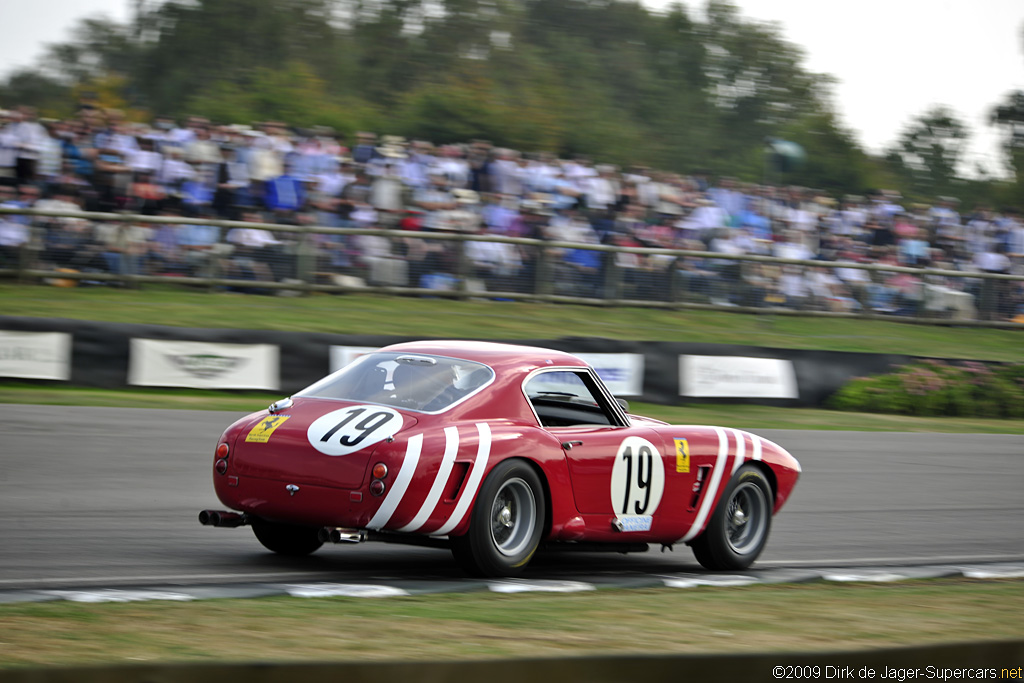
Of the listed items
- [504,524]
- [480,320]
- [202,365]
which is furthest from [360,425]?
[480,320]

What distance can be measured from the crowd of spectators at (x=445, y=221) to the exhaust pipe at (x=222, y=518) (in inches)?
434

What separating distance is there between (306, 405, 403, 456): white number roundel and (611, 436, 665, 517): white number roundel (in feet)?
4.97

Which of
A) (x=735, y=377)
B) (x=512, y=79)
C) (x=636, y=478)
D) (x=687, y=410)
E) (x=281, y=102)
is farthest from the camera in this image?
(x=512, y=79)

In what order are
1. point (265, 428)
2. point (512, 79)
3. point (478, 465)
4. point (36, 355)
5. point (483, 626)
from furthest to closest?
point (512, 79) → point (36, 355) → point (265, 428) → point (478, 465) → point (483, 626)

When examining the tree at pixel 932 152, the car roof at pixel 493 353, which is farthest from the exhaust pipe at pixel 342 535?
the tree at pixel 932 152

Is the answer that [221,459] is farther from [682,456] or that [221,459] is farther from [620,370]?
[620,370]

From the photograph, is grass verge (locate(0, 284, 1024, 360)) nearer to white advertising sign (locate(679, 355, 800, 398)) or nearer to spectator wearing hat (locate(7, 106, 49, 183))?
spectator wearing hat (locate(7, 106, 49, 183))

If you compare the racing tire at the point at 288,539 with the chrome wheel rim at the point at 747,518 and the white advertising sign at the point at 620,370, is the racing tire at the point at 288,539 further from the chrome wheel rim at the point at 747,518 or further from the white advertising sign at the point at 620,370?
the white advertising sign at the point at 620,370

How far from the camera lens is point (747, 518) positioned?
8.13m

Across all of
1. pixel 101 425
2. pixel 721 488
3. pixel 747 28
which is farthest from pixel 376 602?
pixel 747 28

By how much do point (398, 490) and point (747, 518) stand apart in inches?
119

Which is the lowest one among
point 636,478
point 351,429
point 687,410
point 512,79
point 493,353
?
point 687,410

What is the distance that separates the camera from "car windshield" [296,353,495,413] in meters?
6.55

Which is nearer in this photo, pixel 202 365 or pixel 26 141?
pixel 202 365
